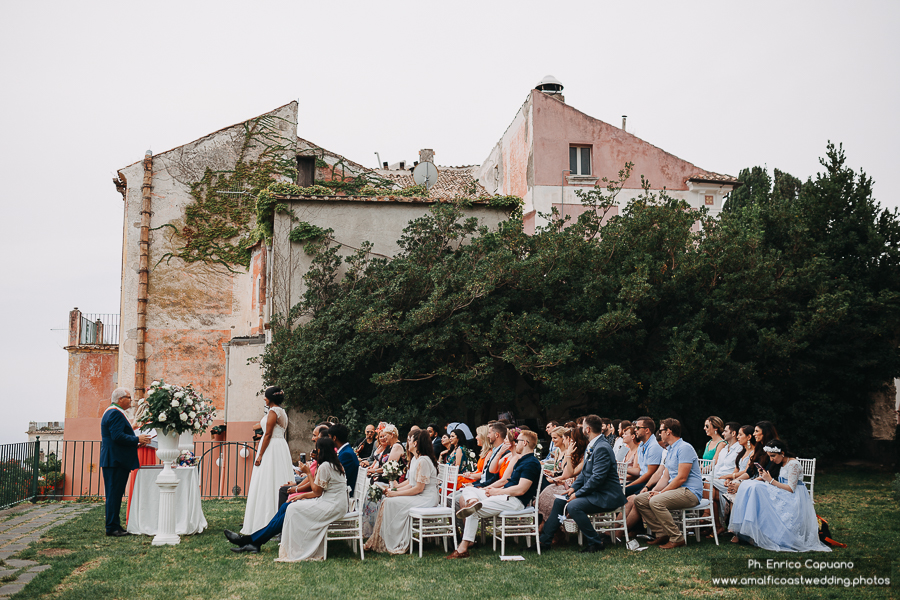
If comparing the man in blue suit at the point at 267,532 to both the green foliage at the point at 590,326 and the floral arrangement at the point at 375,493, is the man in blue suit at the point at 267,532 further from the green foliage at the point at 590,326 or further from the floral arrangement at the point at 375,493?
the green foliage at the point at 590,326

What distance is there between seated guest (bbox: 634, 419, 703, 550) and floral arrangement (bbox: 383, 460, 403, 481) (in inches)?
121

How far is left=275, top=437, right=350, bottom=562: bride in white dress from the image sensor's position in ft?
26.7

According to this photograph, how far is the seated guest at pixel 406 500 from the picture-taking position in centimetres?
881

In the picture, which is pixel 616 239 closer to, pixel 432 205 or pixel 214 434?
pixel 432 205

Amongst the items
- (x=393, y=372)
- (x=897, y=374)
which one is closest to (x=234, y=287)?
(x=393, y=372)

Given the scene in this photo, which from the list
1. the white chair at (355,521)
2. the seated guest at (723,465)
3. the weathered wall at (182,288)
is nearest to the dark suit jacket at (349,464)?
the white chair at (355,521)

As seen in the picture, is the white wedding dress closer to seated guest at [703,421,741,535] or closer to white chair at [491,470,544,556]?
white chair at [491,470,544,556]

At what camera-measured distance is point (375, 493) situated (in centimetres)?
884

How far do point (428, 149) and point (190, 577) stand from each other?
23010 millimetres

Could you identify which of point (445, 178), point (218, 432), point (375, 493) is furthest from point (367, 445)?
point (445, 178)

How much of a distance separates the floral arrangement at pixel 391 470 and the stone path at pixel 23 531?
3.90 metres

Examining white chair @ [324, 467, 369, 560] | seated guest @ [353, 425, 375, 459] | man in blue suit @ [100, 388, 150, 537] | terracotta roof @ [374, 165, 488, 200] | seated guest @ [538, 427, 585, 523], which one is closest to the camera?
white chair @ [324, 467, 369, 560]

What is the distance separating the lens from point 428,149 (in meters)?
28.5

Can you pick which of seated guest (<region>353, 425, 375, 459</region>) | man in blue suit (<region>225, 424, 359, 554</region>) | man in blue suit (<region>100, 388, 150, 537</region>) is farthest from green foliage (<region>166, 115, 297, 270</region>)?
man in blue suit (<region>225, 424, 359, 554</region>)
